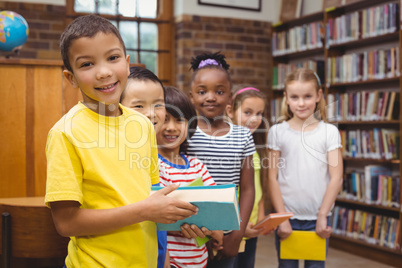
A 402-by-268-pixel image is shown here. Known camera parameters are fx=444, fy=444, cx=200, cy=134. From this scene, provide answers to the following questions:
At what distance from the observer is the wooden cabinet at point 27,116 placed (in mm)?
1901

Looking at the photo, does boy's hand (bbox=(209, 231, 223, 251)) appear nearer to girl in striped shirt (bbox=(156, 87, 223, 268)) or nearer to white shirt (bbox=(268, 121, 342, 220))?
girl in striped shirt (bbox=(156, 87, 223, 268))

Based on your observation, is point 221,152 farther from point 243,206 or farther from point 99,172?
point 99,172

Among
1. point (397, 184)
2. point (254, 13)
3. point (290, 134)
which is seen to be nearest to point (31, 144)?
point (290, 134)

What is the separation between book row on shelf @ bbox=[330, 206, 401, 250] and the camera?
145 inches

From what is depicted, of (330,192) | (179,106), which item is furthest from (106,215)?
(330,192)

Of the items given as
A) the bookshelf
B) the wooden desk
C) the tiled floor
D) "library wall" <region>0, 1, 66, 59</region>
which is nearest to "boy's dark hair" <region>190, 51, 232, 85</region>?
the wooden desk

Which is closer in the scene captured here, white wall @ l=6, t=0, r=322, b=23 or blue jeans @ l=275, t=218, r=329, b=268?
blue jeans @ l=275, t=218, r=329, b=268

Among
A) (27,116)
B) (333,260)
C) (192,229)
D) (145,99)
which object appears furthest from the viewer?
(333,260)

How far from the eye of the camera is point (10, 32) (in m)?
2.20

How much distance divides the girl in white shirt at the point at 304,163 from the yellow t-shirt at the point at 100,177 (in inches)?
44.5

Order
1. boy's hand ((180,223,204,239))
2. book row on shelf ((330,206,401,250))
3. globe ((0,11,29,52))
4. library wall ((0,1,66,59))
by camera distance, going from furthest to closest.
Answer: library wall ((0,1,66,59))
book row on shelf ((330,206,401,250))
globe ((0,11,29,52))
boy's hand ((180,223,204,239))

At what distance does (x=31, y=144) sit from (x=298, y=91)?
125 cm

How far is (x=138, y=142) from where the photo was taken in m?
1.14

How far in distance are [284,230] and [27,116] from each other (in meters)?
1.26
